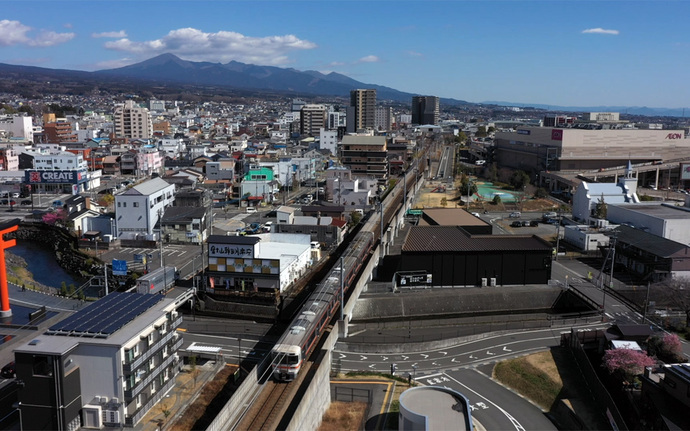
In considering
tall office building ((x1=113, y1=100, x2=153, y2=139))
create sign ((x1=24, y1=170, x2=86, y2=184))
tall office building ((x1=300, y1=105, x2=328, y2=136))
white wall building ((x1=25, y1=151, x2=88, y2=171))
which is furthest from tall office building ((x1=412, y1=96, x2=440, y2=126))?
create sign ((x1=24, y1=170, x2=86, y2=184))

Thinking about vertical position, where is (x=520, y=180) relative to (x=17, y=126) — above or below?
below

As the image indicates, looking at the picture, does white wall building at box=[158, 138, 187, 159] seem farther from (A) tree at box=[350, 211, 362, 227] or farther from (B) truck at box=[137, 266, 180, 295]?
(B) truck at box=[137, 266, 180, 295]

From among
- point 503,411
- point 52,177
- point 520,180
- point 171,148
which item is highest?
point 171,148

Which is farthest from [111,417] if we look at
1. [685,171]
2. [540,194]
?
[685,171]

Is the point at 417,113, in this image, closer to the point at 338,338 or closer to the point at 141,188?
the point at 141,188

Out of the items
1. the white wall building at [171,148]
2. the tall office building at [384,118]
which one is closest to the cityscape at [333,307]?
the white wall building at [171,148]

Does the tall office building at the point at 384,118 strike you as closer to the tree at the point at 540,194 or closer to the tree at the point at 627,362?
the tree at the point at 540,194

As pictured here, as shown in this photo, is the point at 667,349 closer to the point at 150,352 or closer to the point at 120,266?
the point at 150,352
